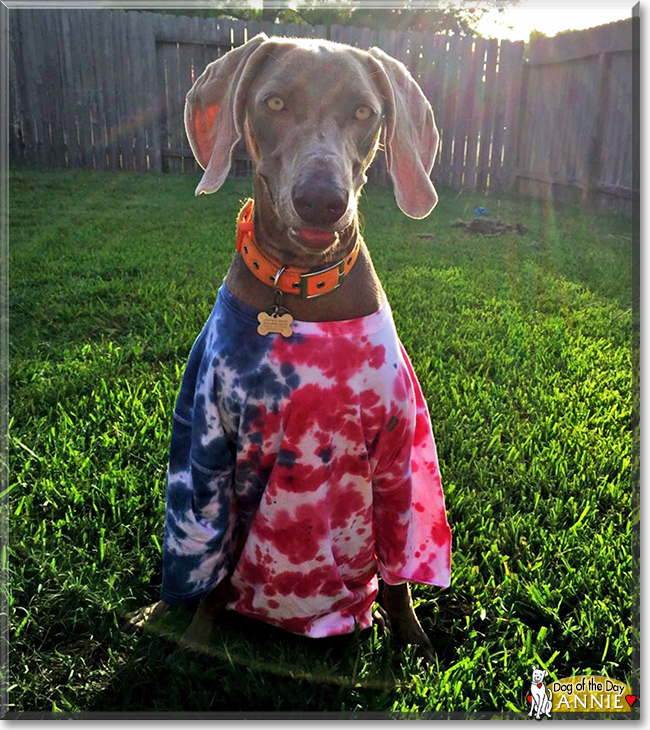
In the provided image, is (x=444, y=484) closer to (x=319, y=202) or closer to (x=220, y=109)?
(x=319, y=202)

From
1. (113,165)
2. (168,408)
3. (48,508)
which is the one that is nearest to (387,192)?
(113,165)

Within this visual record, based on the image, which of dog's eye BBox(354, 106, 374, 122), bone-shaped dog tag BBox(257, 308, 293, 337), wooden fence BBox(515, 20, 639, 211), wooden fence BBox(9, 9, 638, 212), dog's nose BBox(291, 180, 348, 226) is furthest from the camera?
wooden fence BBox(9, 9, 638, 212)

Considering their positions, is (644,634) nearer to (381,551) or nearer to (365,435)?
(381,551)

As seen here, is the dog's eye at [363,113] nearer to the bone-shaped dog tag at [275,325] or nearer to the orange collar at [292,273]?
the orange collar at [292,273]

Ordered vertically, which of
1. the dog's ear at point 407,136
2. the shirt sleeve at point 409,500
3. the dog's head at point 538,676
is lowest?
the dog's head at point 538,676

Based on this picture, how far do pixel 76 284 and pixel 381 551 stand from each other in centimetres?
349

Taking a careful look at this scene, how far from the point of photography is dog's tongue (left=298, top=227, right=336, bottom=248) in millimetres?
1618

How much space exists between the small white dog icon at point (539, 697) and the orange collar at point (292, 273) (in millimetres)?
1149

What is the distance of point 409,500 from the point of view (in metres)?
1.90

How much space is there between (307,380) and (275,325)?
16cm

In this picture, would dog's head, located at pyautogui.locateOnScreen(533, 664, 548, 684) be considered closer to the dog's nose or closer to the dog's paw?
the dog's paw

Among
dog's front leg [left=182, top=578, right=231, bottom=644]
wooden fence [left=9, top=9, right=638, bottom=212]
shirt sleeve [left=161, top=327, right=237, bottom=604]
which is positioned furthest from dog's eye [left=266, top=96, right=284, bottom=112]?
wooden fence [left=9, top=9, right=638, bottom=212]

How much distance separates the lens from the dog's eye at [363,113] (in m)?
1.78

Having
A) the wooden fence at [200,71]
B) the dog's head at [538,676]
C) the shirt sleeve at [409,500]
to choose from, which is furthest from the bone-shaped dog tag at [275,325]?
the wooden fence at [200,71]
